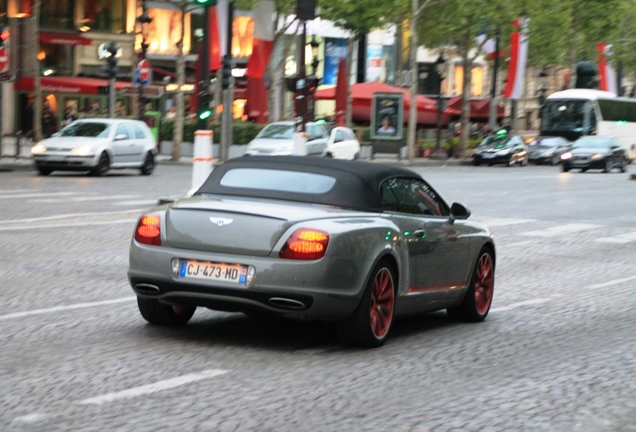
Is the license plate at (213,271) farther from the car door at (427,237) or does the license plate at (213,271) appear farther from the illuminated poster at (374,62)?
the illuminated poster at (374,62)

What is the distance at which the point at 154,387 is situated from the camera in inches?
279

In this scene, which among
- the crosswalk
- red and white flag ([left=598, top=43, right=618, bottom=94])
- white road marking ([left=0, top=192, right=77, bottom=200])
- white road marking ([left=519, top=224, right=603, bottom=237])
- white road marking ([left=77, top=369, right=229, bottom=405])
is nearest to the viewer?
white road marking ([left=77, top=369, right=229, bottom=405])

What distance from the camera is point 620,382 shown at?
809 cm

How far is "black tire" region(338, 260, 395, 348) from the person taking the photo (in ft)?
28.2

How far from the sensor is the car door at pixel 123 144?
1288 inches

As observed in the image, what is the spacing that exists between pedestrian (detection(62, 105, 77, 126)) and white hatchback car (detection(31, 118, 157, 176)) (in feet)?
49.4

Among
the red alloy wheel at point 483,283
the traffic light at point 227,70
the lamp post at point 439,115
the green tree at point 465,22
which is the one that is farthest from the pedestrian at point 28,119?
the red alloy wheel at point 483,283

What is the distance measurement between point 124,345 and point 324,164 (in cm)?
197

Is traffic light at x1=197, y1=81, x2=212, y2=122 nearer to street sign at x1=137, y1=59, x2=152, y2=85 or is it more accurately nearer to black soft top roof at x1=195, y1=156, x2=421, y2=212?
black soft top roof at x1=195, y1=156, x2=421, y2=212

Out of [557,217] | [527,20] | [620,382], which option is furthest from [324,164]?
[527,20]

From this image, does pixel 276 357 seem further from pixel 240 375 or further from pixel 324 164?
pixel 324 164

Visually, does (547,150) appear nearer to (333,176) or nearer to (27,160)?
(27,160)

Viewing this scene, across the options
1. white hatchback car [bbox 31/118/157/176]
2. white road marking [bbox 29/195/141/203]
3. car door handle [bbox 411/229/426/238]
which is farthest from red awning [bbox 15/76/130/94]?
car door handle [bbox 411/229/426/238]

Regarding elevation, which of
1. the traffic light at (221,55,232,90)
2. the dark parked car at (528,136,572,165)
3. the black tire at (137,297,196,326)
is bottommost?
the dark parked car at (528,136,572,165)
